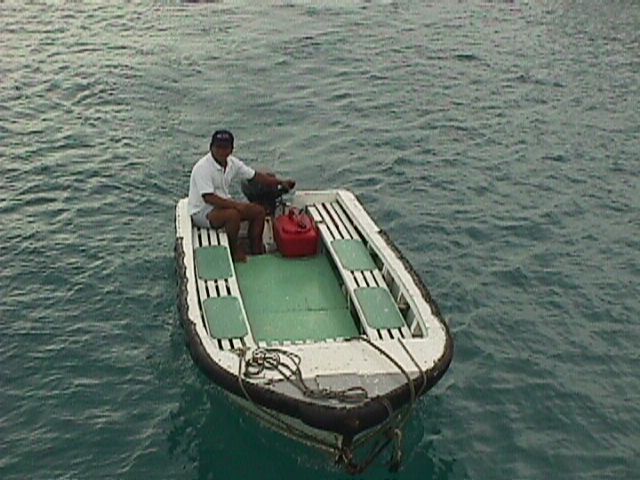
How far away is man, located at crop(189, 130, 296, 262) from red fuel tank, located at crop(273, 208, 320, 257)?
309mm

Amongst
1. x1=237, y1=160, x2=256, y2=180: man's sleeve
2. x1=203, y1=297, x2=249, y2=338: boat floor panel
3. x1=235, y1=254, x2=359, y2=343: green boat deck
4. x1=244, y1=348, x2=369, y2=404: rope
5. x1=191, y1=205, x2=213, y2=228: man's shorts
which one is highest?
x1=237, y1=160, x2=256, y2=180: man's sleeve

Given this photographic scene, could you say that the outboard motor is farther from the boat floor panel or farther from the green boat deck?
the boat floor panel

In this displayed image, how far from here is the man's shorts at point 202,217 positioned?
13.4m

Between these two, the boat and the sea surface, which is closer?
the boat

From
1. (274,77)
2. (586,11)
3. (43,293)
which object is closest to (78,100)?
(274,77)

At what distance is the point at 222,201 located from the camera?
518 inches

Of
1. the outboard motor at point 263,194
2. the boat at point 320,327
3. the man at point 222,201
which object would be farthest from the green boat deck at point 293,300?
the outboard motor at point 263,194

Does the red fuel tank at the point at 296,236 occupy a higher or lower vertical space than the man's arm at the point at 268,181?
lower

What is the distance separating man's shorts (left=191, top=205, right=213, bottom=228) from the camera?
13.4 metres

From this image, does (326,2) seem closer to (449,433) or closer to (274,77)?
(274,77)

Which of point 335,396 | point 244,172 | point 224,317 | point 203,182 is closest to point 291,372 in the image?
point 335,396

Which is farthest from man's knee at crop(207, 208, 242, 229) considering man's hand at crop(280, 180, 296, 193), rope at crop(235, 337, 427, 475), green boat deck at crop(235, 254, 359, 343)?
rope at crop(235, 337, 427, 475)

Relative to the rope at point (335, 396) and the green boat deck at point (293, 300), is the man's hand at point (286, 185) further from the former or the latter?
the rope at point (335, 396)

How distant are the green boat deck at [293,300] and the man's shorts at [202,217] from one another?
820mm
